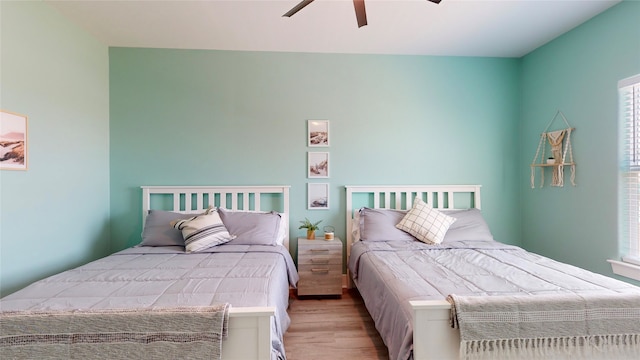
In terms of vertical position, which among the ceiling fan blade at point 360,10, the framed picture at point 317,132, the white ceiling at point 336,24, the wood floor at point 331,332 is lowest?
the wood floor at point 331,332

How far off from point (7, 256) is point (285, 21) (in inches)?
112

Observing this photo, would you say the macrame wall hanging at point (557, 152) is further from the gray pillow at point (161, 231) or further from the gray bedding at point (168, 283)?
the gray pillow at point (161, 231)

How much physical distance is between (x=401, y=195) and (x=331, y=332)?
67.1 inches

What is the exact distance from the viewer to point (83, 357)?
46.9 inches

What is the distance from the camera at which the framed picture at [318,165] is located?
3150mm

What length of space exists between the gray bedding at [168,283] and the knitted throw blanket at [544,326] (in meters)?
0.96

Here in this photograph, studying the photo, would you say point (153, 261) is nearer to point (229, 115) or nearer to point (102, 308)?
point (102, 308)

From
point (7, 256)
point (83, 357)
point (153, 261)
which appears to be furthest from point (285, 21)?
point (7, 256)

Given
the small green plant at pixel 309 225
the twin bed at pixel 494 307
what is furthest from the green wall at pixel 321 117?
the twin bed at pixel 494 307

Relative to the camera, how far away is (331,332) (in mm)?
2188

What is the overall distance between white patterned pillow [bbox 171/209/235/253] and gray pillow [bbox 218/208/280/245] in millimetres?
81

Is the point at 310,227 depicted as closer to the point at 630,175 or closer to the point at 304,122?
the point at 304,122

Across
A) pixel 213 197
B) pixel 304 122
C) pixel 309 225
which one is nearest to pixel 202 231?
pixel 213 197

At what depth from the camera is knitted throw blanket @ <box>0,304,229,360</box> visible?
3.88ft
